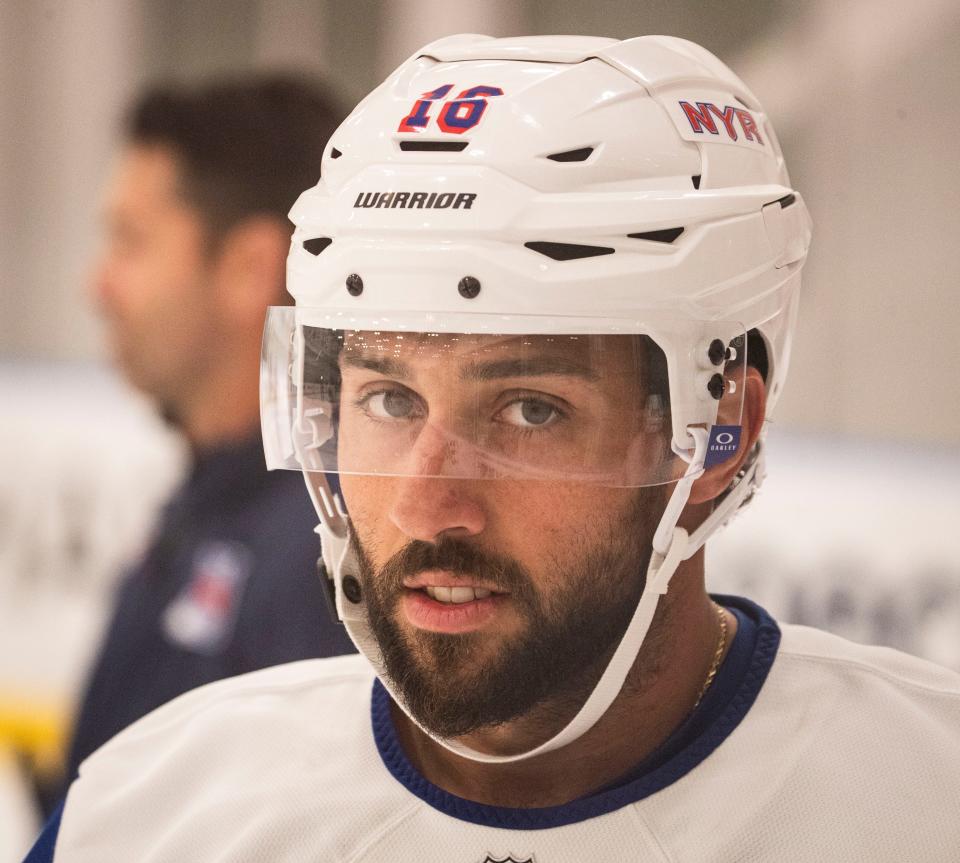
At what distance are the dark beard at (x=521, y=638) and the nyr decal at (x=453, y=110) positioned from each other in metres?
0.41

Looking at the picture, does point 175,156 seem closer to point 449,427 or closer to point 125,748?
point 125,748

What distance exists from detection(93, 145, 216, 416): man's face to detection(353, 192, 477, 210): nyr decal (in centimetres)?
158

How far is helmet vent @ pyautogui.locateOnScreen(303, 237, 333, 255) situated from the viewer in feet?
4.56

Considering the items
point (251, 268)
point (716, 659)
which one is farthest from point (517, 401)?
point (251, 268)

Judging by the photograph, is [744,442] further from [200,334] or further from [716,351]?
[200,334]

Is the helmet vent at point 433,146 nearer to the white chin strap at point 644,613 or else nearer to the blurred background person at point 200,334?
the white chin strap at point 644,613

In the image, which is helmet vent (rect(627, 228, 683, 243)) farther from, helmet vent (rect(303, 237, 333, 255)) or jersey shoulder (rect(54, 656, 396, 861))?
jersey shoulder (rect(54, 656, 396, 861))

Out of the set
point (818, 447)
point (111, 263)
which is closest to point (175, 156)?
point (111, 263)

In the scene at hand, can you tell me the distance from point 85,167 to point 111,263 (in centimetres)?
32

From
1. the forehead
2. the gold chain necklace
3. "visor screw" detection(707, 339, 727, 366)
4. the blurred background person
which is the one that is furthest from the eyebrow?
the blurred background person

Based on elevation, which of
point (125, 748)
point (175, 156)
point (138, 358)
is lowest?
point (138, 358)

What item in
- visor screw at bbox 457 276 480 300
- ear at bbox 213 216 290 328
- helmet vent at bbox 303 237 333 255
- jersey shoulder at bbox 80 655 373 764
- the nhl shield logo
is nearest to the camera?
visor screw at bbox 457 276 480 300

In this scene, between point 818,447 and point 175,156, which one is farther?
point 175,156

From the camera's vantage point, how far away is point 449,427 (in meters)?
1.30
